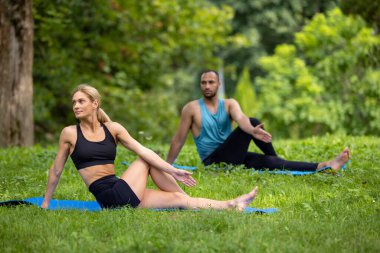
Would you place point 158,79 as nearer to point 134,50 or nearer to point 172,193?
point 134,50

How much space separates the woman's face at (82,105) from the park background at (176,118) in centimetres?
100

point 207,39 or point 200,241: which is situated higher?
point 207,39

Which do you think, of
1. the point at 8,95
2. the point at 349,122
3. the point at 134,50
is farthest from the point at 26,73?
the point at 349,122

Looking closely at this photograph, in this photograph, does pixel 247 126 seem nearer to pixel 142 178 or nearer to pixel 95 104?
pixel 142 178

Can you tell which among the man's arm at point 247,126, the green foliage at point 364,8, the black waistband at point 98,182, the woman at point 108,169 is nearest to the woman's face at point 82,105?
the woman at point 108,169

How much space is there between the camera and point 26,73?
12.5 m

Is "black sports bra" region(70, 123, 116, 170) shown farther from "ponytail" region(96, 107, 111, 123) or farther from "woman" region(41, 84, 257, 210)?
"ponytail" region(96, 107, 111, 123)

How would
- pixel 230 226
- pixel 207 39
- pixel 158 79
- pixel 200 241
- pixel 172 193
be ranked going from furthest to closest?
pixel 158 79
pixel 207 39
pixel 172 193
pixel 230 226
pixel 200 241

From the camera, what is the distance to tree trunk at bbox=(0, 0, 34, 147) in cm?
1212

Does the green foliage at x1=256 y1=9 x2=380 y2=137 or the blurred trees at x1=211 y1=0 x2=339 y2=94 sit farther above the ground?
the blurred trees at x1=211 y1=0 x2=339 y2=94

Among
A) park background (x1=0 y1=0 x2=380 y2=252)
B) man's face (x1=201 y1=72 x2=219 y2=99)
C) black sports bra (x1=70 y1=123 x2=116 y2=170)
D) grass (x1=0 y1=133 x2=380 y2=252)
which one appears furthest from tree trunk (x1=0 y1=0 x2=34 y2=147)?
black sports bra (x1=70 y1=123 x2=116 y2=170)

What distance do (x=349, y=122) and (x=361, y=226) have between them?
43.2 ft

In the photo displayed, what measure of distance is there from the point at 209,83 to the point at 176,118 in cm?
1343

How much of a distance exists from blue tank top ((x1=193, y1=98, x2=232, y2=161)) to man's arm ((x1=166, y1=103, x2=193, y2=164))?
0.62ft
